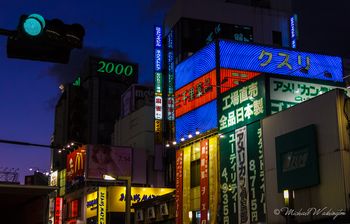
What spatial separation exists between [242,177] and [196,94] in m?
7.21

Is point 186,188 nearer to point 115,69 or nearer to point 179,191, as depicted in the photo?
point 179,191

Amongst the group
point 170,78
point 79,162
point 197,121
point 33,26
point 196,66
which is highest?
point 170,78

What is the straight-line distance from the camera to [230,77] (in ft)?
103

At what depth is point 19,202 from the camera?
35.8ft

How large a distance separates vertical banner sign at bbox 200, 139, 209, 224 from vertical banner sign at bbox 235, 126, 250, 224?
2526 millimetres

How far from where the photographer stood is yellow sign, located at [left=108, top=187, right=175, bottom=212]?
151 ft

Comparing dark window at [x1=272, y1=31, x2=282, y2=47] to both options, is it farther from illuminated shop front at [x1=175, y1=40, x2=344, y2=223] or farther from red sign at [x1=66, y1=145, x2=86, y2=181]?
illuminated shop front at [x1=175, y1=40, x2=344, y2=223]

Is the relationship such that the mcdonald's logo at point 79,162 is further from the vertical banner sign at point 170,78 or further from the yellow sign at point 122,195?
the vertical banner sign at point 170,78

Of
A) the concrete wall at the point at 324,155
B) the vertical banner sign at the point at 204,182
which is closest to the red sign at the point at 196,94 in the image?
the vertical banner sign at the point at 204,182

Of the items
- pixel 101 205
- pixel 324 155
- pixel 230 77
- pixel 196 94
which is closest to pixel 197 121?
pixel 196 94

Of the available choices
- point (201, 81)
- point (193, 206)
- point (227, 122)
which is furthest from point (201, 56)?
point (193, 206)

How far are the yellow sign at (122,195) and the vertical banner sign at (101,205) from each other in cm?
40

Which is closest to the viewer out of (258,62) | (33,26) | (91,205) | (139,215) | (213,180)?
(33,26)

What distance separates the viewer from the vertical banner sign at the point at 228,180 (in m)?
27.2
